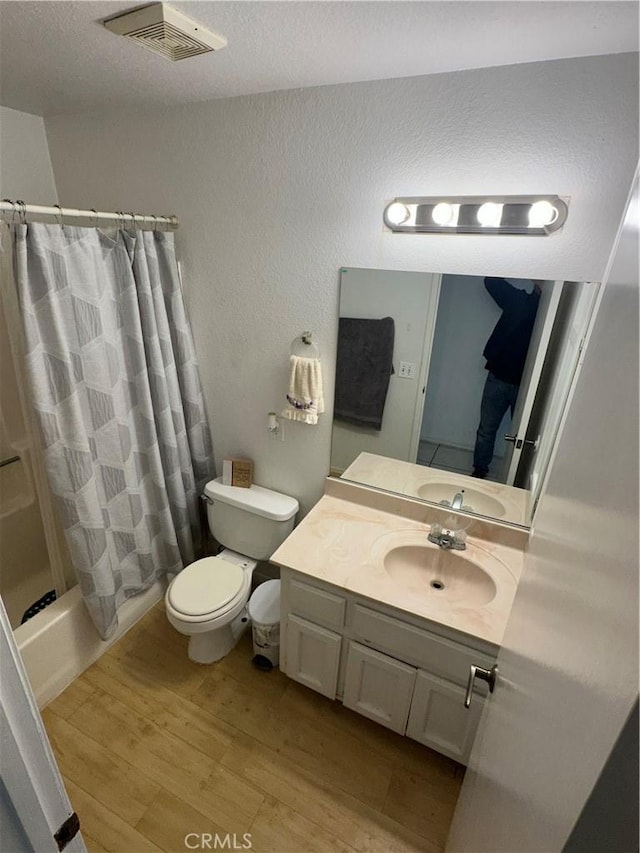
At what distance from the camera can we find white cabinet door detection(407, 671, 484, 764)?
1.34m

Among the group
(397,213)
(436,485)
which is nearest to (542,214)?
(397,213)

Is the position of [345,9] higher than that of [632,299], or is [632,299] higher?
[345,9]

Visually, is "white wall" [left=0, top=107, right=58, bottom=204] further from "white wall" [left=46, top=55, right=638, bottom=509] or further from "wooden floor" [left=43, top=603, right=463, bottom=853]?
"wooden floor" [left=43, top=603, right=463, bottom=853]

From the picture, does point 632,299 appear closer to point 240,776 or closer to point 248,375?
point 248,375

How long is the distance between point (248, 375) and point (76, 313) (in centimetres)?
71

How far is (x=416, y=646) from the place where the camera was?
1348mm

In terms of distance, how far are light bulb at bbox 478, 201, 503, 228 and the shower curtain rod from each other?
1237 millimetres

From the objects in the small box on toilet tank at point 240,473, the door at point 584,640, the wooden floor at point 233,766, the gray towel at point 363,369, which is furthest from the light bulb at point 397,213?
the wooden floor at point 233,766

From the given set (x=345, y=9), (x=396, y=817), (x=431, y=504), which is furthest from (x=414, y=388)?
(x=396, y=817)

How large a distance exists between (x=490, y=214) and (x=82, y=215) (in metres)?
1.36

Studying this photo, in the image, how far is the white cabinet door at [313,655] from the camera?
153 cm

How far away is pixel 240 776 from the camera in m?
1.50
